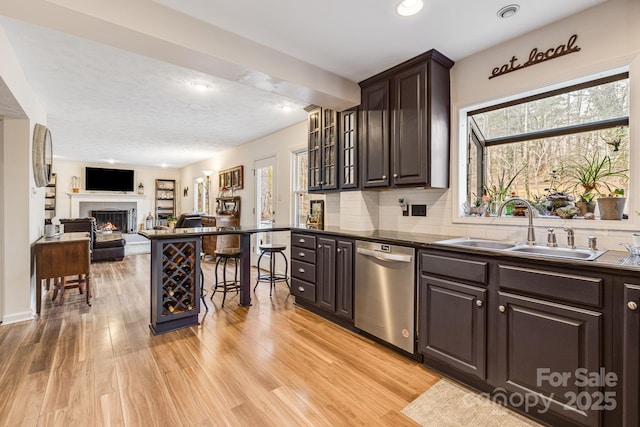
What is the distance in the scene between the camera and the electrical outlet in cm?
302

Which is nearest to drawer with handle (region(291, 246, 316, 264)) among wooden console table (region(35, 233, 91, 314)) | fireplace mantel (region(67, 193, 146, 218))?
wooden console table (region(35, 233, 91, 314))

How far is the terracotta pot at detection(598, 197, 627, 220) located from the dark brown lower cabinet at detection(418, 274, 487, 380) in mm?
987

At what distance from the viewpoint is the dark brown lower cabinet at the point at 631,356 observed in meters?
1.35

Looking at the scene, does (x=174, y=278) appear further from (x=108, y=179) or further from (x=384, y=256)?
(x=108, y=179)

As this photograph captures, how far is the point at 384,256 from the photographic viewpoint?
2.50m

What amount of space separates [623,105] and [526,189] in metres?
0.80

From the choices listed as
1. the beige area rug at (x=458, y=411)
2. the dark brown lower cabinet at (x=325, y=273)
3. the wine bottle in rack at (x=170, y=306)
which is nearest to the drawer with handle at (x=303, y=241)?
the dark brown lower cabinet at (x=325, y=273)

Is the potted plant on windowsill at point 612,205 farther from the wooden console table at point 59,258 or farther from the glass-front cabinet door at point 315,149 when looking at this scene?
the wooden console table at point 59,258

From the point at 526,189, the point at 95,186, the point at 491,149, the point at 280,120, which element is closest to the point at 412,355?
the point at 526,189

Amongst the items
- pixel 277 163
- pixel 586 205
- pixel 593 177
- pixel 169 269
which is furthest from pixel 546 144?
pixel 277 163

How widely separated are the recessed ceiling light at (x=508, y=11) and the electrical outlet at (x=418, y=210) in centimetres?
164

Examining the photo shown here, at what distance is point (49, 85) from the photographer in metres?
3.33

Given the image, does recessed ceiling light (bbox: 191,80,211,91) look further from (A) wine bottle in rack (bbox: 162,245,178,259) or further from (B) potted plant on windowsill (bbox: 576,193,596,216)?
(B) potted plant on windowsill (bbox: 576,193,596,216)

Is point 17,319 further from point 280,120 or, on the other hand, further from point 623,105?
point 623,105
